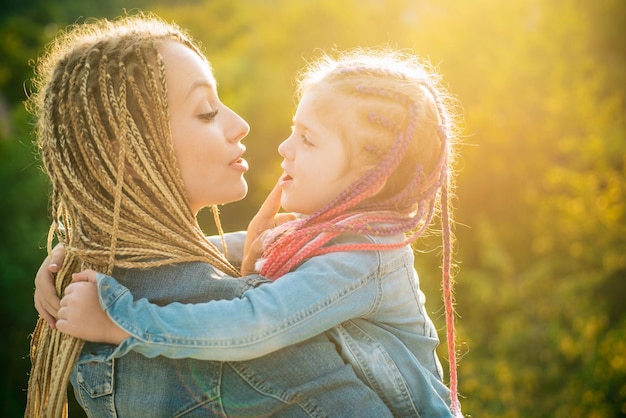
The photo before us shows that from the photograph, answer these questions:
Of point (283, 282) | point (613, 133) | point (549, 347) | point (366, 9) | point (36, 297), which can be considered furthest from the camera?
point (366, 9)

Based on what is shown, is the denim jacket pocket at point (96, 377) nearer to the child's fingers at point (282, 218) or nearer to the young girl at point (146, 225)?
the young girl at point (146, 225)

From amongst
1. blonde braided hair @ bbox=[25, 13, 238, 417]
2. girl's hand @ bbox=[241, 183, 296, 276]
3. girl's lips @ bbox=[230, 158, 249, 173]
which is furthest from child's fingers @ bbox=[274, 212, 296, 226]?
blonde braided hair @ bbox=[25, 13, 238, 417]

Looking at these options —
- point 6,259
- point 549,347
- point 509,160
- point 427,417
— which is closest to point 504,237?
point 509,160

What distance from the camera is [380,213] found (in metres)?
2.08

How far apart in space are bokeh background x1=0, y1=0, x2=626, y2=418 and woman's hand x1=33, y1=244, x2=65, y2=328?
446cm

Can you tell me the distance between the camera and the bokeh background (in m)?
6.66

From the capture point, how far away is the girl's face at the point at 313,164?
219 cm

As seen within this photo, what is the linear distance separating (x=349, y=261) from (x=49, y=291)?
85 centimetres

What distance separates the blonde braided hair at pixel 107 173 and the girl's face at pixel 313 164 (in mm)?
358

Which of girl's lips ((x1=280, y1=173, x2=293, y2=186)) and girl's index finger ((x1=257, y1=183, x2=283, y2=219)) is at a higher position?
girl's lips ((x1=280, y1=173, x2=293, y2=186))

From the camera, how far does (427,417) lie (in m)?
2.03

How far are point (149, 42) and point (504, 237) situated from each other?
7.28 metres

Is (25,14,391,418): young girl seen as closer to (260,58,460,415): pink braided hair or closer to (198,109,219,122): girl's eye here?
(198,109,219,122): girl's eye

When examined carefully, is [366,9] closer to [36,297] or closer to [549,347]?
[549,347]
